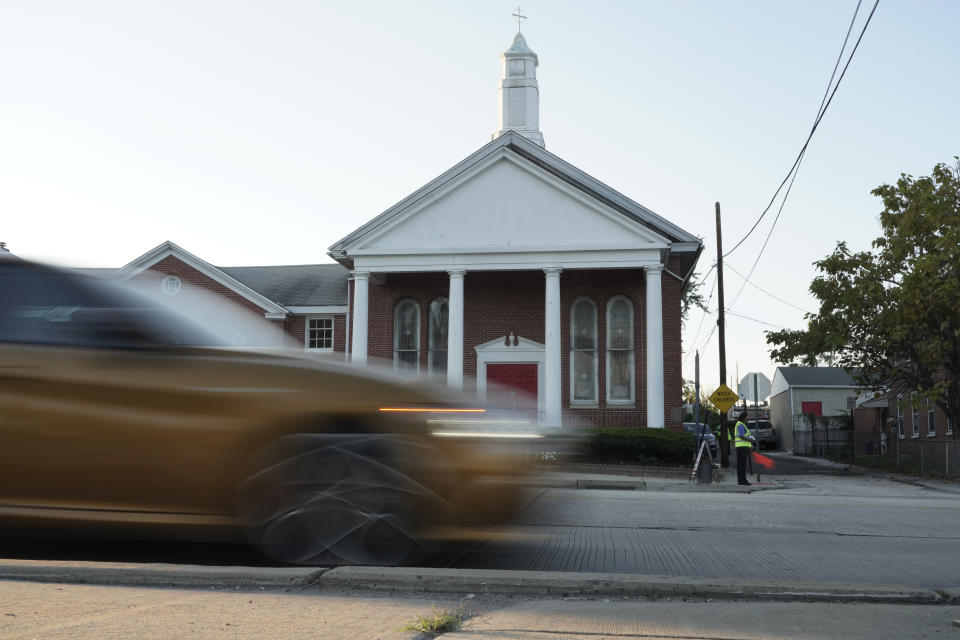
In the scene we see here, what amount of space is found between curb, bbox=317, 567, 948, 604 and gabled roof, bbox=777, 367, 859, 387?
56.3m

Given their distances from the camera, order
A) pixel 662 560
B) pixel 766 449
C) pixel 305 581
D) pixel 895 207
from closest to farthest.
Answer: pixel 305 581
pixel 662 560
pixel 895 207
pixel 766 449

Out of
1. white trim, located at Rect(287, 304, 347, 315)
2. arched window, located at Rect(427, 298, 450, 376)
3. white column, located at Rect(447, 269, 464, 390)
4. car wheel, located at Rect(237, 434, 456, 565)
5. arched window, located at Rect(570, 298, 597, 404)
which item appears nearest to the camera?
car wheel, located at Rect(237, 434, 456, 565)

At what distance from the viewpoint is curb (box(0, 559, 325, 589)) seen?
4.37m

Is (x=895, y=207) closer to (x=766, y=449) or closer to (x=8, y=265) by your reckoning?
(x=8, y=265)

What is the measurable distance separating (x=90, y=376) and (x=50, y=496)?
68 cm

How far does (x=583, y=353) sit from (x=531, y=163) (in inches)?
222

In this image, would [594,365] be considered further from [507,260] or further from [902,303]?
[902,303]

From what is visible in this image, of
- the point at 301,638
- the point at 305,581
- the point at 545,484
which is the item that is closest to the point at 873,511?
the point at 545,484

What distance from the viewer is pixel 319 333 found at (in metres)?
29.3

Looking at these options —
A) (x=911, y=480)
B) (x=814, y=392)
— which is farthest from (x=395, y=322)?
(x=814, y=392)

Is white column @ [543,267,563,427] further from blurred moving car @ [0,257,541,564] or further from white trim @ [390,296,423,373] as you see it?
blurred moving car @ [0,257,541,564]

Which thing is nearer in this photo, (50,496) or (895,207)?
(50,496)

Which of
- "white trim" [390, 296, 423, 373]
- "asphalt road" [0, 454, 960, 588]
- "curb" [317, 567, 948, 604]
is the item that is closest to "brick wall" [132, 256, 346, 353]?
"white trim" [390, 296, 423, 373]

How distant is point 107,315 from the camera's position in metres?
5.00
